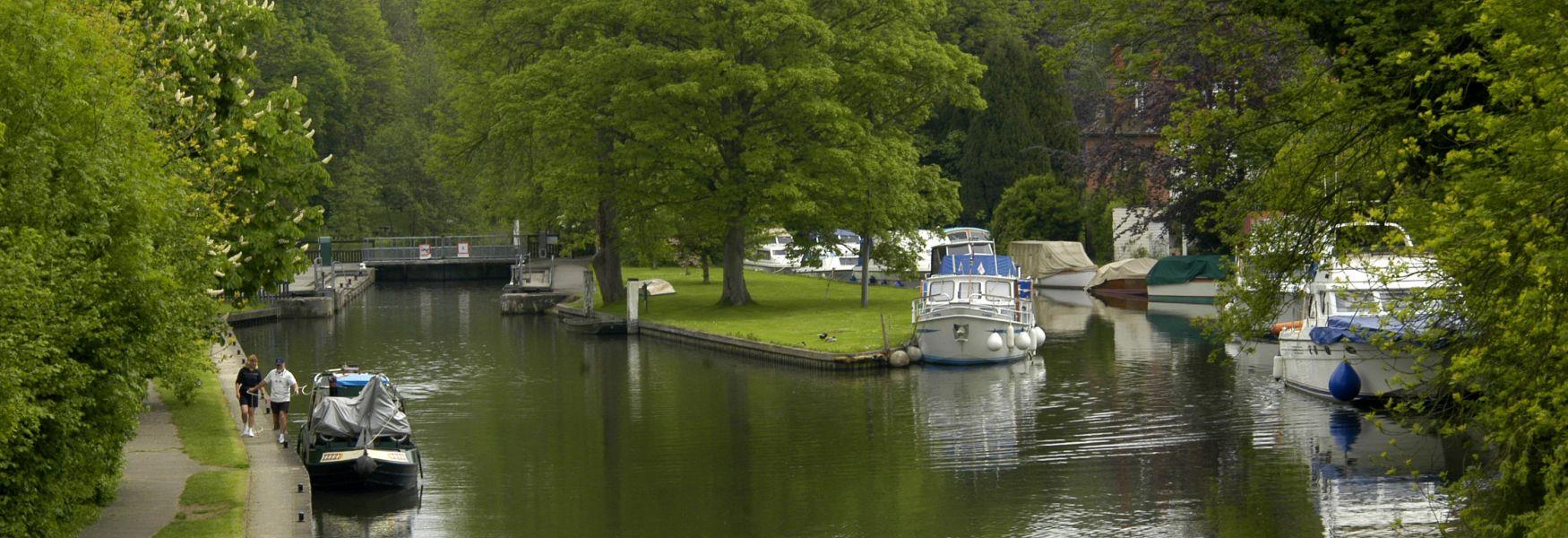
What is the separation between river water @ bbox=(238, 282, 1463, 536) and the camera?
1014 inches

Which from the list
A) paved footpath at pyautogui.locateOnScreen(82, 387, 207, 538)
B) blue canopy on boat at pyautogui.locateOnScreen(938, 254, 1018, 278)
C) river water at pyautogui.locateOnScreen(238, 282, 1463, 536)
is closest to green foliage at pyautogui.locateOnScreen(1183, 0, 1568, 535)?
river water at pyautogui.locateOnScreen(238, 282, 1463, 536)

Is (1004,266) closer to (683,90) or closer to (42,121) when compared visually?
(683,90)

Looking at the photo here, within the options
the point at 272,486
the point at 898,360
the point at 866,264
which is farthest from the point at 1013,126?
the point at 272,486

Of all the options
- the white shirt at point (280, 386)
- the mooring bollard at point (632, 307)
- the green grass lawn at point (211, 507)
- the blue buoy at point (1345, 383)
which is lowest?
the green grass lawn at point (211, 507)

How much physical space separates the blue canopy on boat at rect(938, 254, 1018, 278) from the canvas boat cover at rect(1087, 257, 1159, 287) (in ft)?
69.4

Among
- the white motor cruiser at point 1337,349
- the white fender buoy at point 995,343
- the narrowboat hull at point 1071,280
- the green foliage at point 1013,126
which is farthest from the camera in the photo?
the green foliage at point 1013,126

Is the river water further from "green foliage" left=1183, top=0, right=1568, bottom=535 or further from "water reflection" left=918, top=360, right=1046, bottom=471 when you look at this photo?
"green foliage" left=1183, top=0, right=1568, bottom=535

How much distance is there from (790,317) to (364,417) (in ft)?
93.0

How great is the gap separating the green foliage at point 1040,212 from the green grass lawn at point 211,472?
5344 centimetres

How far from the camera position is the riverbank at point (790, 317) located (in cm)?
4769

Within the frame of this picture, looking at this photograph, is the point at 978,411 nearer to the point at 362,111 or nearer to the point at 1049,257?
the point at 1049,257

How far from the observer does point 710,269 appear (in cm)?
8925

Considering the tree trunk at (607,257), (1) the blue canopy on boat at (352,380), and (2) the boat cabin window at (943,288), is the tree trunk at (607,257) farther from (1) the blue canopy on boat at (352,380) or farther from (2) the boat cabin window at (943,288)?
(1) the blue canopy on boat at (352,380)

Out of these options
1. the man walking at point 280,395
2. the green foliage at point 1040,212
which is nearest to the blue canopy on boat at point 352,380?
the man walking at point 280,395
